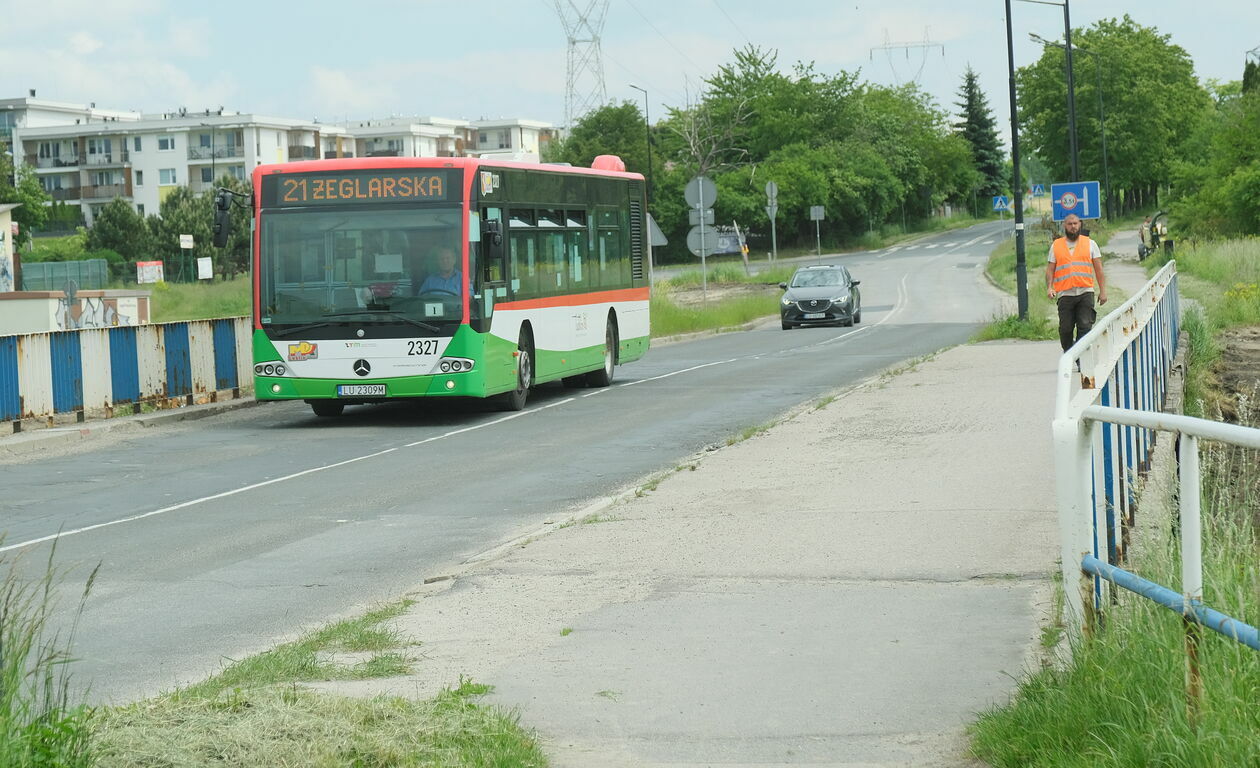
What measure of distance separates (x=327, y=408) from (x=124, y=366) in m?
2.54

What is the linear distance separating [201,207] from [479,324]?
87303 mm

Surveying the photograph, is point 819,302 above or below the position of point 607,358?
above

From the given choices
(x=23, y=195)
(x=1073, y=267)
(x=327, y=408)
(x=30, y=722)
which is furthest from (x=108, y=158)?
(x=30, y=722)

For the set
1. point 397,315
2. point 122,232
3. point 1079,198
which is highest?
point 122,232

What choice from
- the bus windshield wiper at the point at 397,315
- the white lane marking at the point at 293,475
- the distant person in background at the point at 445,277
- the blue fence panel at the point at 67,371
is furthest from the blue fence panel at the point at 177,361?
the white lane marking at the point at 293,475

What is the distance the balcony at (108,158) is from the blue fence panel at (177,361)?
4878 inches

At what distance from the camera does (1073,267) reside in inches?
744

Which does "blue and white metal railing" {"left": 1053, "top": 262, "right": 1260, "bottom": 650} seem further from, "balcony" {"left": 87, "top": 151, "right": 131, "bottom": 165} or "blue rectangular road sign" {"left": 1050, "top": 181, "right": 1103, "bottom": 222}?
"balcony" {"left": 87, "top": 151, "right": 131, "bottom": 165}

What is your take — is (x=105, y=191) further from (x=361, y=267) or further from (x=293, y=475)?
(x=293, y=475)

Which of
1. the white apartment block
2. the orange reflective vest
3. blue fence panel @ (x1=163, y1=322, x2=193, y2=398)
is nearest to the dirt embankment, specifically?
the orange reflective vest

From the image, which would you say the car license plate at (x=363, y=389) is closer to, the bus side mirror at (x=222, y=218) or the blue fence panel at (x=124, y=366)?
the bus side mirror at (x=222, y=218)

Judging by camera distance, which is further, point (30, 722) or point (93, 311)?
point (93, 311)

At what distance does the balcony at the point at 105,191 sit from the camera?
453 feet

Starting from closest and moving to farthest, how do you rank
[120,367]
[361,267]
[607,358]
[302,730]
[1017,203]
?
[302,730] → [361,267] → [120,367] → [607,358] → [1017,203]
